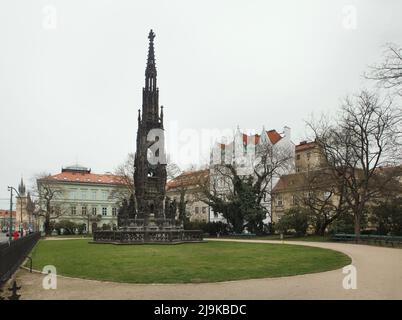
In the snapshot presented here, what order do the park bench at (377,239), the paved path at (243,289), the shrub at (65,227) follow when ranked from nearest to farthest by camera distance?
the paved path at (243,289) → the park bench at (377,239) → the shrub at (65,227)

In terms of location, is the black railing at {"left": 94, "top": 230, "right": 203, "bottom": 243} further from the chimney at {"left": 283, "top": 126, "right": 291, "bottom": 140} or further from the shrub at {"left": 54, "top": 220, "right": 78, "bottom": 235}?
the chimney at {"left": 283, "top": 126, "right": 291, "bottom": 140}

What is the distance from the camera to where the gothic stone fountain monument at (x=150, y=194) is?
108 feet

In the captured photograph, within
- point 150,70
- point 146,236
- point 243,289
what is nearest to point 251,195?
point 150,70

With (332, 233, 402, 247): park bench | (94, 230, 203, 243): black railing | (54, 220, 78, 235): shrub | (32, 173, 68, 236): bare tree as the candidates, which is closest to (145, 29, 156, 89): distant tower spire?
(94, 230, 203, 243): black railing

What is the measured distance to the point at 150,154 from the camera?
1483 inches

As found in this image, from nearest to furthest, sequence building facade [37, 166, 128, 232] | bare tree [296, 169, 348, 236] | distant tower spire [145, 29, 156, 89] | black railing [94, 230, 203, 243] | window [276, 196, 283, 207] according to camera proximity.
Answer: black railing [94, 230, 203, 243] < distant tower spire [145, 29, 156, 89] < bare tree [296, 169, 348, 236] < window [276, 196, 283, 207] < building facade [37, 166, 128, 232]

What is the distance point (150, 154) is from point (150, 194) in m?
3.67

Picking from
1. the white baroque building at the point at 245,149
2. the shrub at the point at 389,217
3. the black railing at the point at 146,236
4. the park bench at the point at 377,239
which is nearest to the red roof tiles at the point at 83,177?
the white baroque building at the point at 245,149

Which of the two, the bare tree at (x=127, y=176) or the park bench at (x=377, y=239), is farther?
the bare tree at (x=127, y=176)

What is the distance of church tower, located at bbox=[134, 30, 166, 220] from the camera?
36.1m

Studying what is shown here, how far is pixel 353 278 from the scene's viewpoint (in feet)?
42.1

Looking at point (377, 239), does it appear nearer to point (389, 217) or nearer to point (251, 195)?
point (389, 217)

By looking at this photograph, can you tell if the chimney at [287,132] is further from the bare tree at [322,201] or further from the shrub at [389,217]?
the shrub at [389,217]

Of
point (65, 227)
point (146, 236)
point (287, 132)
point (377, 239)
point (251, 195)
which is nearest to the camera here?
point (377, 239)
